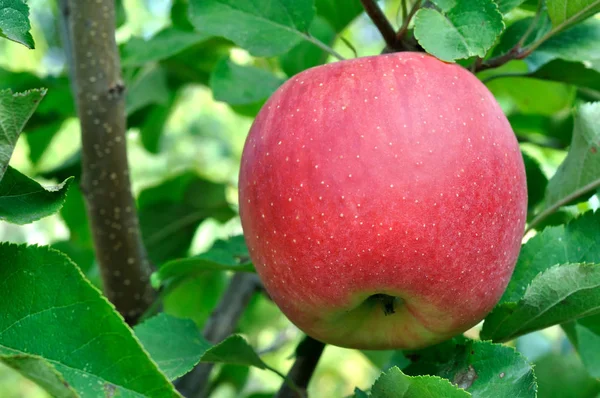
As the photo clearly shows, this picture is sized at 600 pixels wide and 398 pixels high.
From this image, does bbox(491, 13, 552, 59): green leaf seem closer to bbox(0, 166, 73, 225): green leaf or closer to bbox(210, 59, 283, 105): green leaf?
bbox(210, 59, 283, 105): green leaf

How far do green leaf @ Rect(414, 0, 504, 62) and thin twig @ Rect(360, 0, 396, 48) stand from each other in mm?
63

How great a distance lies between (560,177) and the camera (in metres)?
0.90

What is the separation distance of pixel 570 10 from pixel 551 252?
27cm

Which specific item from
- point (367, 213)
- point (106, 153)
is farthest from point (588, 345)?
point (106, 153)

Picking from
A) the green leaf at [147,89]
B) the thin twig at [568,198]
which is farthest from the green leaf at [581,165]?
the green leaf at [147,89]

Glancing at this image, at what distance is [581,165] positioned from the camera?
87 cm

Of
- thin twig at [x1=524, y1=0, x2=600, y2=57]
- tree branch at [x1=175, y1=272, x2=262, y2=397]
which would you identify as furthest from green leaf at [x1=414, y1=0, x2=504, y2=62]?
tree branch at [x1=175, y1=272, x2=262, y2=397]

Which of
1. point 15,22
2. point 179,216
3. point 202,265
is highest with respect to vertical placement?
point 15,22

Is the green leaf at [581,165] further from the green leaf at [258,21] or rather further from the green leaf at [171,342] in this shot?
the green leaf at [171,342]

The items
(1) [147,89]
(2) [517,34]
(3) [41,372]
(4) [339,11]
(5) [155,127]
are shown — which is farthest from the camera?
(5) [155,127]

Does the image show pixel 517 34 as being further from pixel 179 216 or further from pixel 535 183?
pixel 179 216

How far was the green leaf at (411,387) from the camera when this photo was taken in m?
0.62

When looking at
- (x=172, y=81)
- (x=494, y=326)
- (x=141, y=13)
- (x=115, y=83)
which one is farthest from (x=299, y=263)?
(x=141, y=13)

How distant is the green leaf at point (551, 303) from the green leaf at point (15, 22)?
0.52 metres
